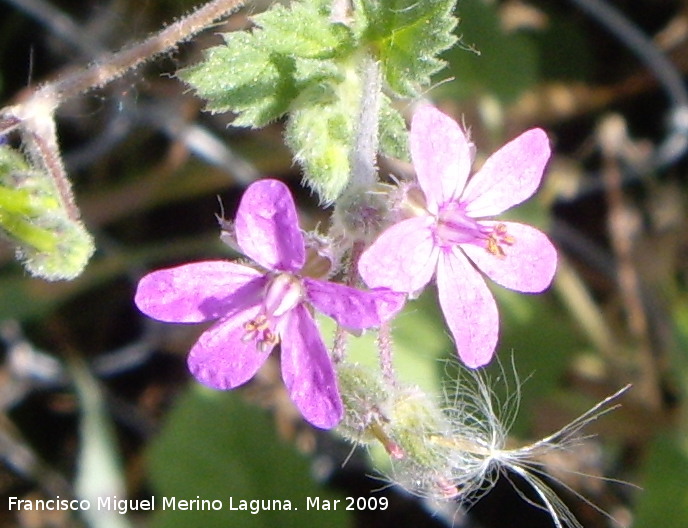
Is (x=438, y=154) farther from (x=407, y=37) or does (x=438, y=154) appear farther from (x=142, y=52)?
(x=142, y=52)

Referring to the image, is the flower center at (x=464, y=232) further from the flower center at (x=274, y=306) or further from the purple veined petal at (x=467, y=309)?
the flower center at (x=274, y=306)

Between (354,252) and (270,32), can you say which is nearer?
(354,252)

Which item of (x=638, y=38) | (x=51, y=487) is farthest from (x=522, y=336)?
(x=51, y=487)

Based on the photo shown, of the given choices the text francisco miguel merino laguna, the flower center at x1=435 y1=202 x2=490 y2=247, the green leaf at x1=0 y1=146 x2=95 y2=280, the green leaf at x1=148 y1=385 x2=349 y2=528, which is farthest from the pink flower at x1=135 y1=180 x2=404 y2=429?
the text francisco miguel merino laguna

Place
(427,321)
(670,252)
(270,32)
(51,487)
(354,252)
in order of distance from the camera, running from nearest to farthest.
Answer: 1. (354,252)
2. (270,32)
3. (427,321)
4. (51,487)
5. (670,252)

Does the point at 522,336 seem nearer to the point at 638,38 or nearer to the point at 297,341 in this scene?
the point at 638,38

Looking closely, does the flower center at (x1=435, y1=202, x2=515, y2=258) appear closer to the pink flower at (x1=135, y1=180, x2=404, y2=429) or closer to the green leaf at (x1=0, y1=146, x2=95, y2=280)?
the pink flower at (x1=135, y1=180, x2=404, y2=429)

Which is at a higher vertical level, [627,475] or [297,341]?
[297,341]
